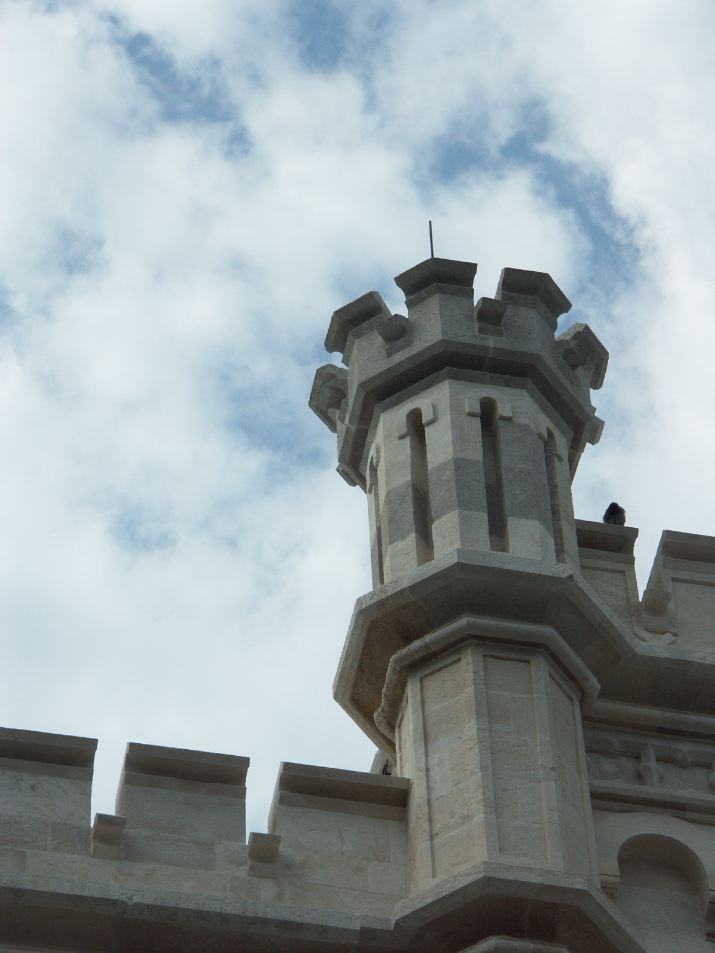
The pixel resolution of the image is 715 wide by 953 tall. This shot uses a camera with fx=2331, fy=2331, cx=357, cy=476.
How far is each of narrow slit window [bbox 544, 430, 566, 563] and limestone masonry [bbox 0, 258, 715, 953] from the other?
0.03m

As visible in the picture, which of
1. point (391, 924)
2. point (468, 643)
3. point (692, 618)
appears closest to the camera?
point (391, 924)

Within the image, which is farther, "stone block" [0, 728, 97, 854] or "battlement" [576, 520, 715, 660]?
"battlement" [576, 520, 715, 660]

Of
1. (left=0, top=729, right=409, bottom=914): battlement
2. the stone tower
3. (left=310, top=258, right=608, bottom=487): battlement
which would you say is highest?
(left=310, top=258, right=608, bottom=487): battlement

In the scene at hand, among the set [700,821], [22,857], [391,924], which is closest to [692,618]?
[700,821]

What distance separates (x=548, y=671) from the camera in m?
14.4

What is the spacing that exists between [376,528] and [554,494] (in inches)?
48.9

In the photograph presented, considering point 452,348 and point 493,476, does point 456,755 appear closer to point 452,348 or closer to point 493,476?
point 493,476

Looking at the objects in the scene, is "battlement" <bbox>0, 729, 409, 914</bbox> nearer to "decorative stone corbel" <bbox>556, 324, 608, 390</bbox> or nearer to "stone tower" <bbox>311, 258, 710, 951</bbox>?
"stone tower" <bbox>311, 258, 710, 951</bbox>

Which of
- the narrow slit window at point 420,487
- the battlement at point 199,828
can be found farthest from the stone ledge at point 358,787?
the narrow slit window at point 420,487

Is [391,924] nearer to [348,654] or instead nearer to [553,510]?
[348,654]

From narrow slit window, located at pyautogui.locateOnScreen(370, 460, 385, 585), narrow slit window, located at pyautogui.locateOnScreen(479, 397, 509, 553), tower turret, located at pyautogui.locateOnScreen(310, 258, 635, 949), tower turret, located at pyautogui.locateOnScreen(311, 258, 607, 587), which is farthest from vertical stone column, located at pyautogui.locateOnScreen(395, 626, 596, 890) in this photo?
narrow slit window, located at pyautogui.locateOnScreen(370, 460, 385, 585)

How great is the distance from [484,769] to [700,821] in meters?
1.71

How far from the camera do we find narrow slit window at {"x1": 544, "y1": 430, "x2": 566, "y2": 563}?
1550cm

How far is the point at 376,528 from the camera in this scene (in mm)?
16047
